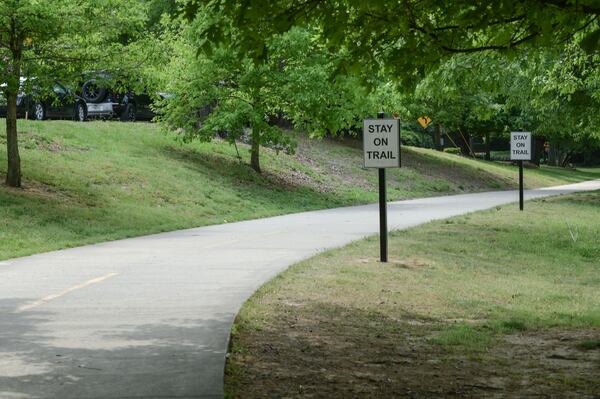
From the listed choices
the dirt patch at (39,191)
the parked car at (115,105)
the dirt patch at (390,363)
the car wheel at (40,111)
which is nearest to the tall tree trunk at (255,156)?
the parked car at (115,105)

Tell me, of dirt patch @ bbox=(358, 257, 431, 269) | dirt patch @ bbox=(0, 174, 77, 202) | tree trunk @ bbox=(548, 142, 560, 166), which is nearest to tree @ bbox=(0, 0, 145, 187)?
dirt patch @ bbox=(0, 174, 77, 202)

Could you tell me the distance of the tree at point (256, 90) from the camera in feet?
100.0

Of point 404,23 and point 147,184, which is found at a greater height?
point 404,23

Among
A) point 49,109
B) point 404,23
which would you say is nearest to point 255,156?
point 49,109

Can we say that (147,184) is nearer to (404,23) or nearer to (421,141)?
(404,23)

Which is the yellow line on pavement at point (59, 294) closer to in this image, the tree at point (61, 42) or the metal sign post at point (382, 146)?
the metal sign post at point (382, 146)

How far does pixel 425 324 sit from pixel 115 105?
2891 centimetres

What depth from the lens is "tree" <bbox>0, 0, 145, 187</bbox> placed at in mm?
21828

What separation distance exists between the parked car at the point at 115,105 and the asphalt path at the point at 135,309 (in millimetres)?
17149

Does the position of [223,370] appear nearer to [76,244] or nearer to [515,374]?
[515,374]

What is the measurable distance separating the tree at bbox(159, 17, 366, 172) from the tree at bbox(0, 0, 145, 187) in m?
6.41

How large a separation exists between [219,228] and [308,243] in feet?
14.3

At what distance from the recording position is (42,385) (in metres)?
7.09

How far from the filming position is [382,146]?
15258mm
